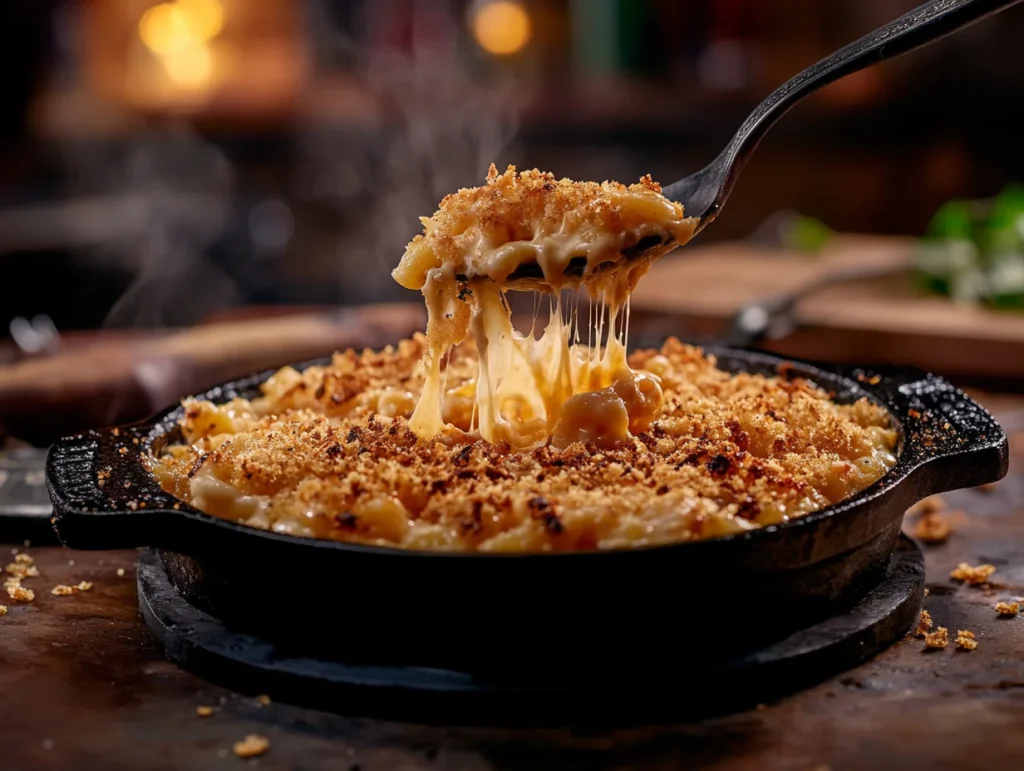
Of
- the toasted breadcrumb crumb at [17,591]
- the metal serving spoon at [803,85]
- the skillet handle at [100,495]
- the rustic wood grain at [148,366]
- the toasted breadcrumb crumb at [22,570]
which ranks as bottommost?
the toasted breadcrumb crumb at [22,570]

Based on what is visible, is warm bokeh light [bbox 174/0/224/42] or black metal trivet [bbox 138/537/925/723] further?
warm bokeh light [bbox 174/0/224/42]

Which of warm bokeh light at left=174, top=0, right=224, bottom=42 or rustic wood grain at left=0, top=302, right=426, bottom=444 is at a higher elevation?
warm bokeh light at left=174, top=0, right=224, bottom=42

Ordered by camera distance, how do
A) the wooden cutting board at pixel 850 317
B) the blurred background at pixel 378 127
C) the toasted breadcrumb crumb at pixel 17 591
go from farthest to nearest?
1. the blurred background at pixel 378 127
2. the wooden cutting board at pixel 850 317
3. the toasted breadcrumb crumb at pixel 17 591

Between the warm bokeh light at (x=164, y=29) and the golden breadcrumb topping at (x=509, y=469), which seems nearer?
the golden breadcrumb topping at (x=509, y=469)

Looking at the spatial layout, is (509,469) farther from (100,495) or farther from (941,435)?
(941,435)

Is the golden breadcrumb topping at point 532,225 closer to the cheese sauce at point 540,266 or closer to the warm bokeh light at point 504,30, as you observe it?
the cheese sauce at point 540,266

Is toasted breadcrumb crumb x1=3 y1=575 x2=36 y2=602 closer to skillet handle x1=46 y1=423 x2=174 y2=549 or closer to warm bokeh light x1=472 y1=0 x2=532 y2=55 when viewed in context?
skillet handle x1=46 y1=423 x2=174 y2=549

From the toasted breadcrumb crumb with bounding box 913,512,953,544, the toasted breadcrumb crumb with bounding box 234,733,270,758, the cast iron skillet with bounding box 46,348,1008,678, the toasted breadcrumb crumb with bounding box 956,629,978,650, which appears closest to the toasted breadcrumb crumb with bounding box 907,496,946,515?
the toasted breadcrumb crumb with bounding box 913,512,953,544

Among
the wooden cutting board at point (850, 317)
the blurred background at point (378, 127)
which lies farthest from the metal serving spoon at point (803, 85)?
the blurred background at point (378, 127)

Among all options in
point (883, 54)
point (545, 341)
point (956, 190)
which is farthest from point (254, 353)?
point (956, 190)
